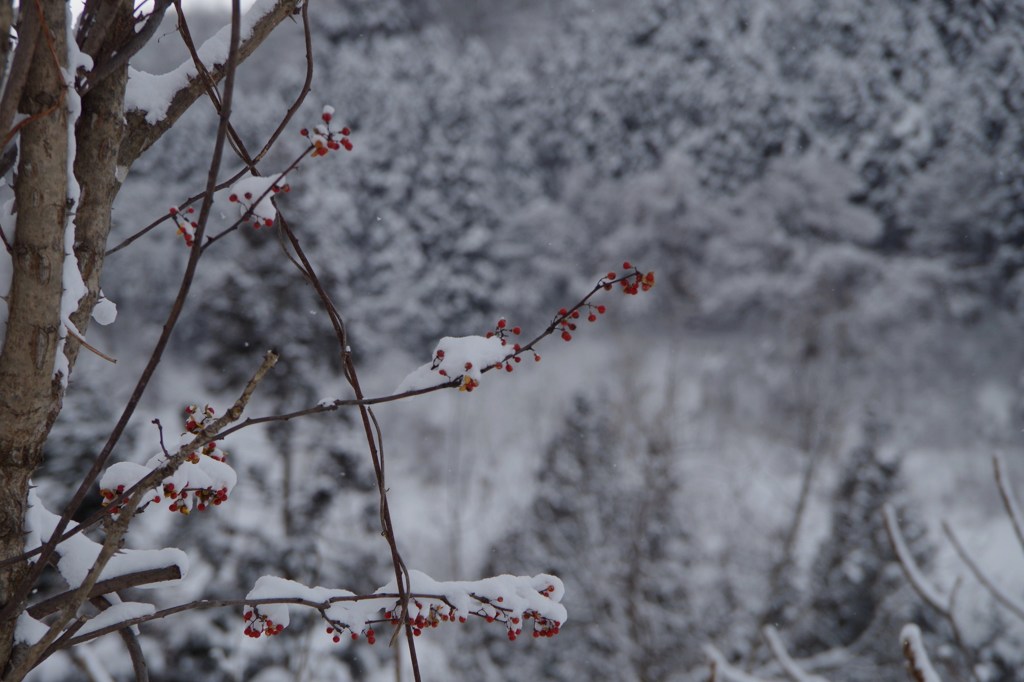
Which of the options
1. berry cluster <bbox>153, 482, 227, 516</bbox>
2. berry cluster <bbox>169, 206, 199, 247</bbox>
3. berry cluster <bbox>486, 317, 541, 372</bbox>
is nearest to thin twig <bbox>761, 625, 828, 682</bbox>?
berry cluster <bbox>486, 317, 541, 372</bbox>

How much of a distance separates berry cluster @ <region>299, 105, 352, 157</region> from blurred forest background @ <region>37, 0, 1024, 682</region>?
80.9 inches

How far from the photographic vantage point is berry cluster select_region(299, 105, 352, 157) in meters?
0.75

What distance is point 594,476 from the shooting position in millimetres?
7598

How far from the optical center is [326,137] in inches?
30.0

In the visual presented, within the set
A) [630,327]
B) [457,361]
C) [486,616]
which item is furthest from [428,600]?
[630,327]

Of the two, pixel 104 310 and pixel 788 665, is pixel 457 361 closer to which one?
pixel 104 310

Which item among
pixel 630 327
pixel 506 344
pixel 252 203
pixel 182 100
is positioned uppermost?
pixel 630 327

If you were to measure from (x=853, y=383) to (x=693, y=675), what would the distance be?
27.4ft

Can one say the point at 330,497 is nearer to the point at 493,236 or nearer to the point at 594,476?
the point at 594,476

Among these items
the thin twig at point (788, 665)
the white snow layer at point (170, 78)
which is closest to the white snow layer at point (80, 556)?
the white snow layer at point (170, 78)

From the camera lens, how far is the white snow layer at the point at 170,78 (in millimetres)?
749

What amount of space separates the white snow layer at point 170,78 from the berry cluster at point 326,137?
0.41 feet

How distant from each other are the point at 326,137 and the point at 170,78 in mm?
185

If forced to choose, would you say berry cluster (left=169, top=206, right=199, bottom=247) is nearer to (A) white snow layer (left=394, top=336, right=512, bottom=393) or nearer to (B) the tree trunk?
(B) the tree trunk
